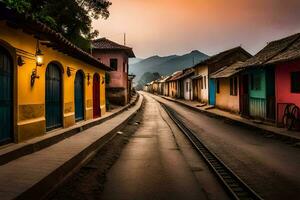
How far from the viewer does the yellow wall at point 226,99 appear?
95.0 ft

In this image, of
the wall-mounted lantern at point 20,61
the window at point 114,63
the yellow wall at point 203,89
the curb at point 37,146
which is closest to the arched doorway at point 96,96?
the curb at point 37,146

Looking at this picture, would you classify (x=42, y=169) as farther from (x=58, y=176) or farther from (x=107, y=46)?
(x=107, y=46)

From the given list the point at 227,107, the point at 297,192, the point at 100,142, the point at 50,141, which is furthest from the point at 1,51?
the point at 227,107

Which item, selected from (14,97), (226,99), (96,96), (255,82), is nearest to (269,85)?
(255,82)

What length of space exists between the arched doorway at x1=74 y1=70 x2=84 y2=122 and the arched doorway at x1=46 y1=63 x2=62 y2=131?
2.97 meters

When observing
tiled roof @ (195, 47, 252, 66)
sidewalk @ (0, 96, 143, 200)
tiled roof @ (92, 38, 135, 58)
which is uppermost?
tiled roof @ (92, 38, 135, 58)

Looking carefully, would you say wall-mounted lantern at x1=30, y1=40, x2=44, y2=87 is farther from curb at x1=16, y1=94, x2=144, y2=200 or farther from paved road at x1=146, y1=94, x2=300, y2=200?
paved road at x1=146, y1=94, x2=300, y2=200

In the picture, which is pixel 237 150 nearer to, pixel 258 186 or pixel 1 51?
pixel 258 186

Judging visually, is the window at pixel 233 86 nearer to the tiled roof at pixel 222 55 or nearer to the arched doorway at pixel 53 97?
the tiled roof at pixel 222 55

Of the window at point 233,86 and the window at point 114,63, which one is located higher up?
the window at point 114,63

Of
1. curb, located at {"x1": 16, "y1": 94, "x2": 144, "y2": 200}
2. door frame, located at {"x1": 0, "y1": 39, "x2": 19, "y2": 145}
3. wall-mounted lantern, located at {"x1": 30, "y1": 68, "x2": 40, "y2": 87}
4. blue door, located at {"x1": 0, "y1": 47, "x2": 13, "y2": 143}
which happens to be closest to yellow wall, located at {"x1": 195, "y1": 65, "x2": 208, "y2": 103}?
curb, located at {"x1": 16, "y1": 94, "x2": 144, "y2": 200}

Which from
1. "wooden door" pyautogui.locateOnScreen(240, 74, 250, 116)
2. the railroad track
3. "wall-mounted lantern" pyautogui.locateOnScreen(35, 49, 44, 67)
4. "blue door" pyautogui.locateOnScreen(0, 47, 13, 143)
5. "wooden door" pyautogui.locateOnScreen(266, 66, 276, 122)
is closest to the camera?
the railroad track

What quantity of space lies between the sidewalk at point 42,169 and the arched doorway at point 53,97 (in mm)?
1418

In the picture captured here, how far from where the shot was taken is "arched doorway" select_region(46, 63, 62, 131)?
13.9 metres
